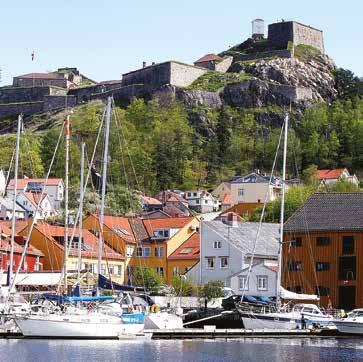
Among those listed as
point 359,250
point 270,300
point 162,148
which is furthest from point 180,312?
point 162,148

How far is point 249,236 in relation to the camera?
91.1 m

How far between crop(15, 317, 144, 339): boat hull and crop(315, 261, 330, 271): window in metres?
26.1

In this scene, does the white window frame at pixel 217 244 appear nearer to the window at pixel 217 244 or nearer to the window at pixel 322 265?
the window at pixel 217 244

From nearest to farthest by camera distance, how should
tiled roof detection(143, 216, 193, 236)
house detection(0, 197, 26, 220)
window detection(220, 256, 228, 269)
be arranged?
1. window detection(220, 256, 228, 269)
2. tiled roof detection(143, 216, 193, 236)
3. house detection(0, 197, 26, 220)

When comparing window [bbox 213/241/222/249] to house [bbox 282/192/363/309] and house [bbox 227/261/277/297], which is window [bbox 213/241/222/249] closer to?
house [bbox 227/261/277/297]

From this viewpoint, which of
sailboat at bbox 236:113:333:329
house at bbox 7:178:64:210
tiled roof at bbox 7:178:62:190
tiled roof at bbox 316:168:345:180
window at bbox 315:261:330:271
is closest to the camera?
sailboat at bbox 236:113:333:329

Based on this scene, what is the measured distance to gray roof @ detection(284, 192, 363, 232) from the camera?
80.6 metres

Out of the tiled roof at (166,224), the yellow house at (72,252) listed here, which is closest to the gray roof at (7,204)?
the tiled roof at (166,224)

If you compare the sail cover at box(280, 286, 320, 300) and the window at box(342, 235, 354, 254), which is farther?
the window at box(342, 235, 354, 254)

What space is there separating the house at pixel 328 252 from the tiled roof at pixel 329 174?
73459 millimetres

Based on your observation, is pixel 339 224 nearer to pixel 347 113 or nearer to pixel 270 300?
pixel 270 300

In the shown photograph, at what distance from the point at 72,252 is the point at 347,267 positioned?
900 inches

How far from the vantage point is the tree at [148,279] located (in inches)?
3236

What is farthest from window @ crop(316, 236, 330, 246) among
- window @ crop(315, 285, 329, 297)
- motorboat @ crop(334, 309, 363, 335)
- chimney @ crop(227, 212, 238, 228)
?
motorboat @ crop(334, 309, 363, 335)
